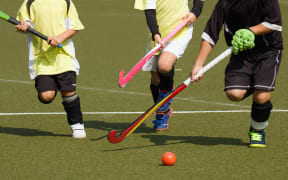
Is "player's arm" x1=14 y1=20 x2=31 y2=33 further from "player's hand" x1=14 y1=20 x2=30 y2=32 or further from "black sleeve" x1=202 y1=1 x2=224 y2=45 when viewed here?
"black sleeve" x1=202 y1=1 x2=224 y2=45

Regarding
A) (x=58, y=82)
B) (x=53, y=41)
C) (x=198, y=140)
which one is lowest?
(x=198, y=140)

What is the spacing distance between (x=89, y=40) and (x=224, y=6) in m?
9.79

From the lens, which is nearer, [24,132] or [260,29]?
[260,29]

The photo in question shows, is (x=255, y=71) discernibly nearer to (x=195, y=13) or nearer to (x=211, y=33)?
(x=211, y=33)

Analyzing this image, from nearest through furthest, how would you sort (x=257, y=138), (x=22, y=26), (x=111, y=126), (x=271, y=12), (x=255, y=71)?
(x=271, y=12) < (x=255, y=71) < (x=257, y=138) < (x=22, y=26) < (x=111, y=126)

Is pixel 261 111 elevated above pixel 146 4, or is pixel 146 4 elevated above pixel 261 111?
pixel 146 4

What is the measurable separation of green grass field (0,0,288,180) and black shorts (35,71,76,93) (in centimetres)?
Result: 50

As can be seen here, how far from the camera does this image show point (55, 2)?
6.77 metres

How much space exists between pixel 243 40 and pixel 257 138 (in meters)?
0.99

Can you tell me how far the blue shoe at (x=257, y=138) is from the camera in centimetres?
634

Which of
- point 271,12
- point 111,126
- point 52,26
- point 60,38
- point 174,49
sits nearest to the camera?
point 271,12

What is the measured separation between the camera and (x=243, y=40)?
5.90 m

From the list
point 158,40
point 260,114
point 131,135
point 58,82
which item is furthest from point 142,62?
point 260,114

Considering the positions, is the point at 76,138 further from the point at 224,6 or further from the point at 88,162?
the point at 224,6
